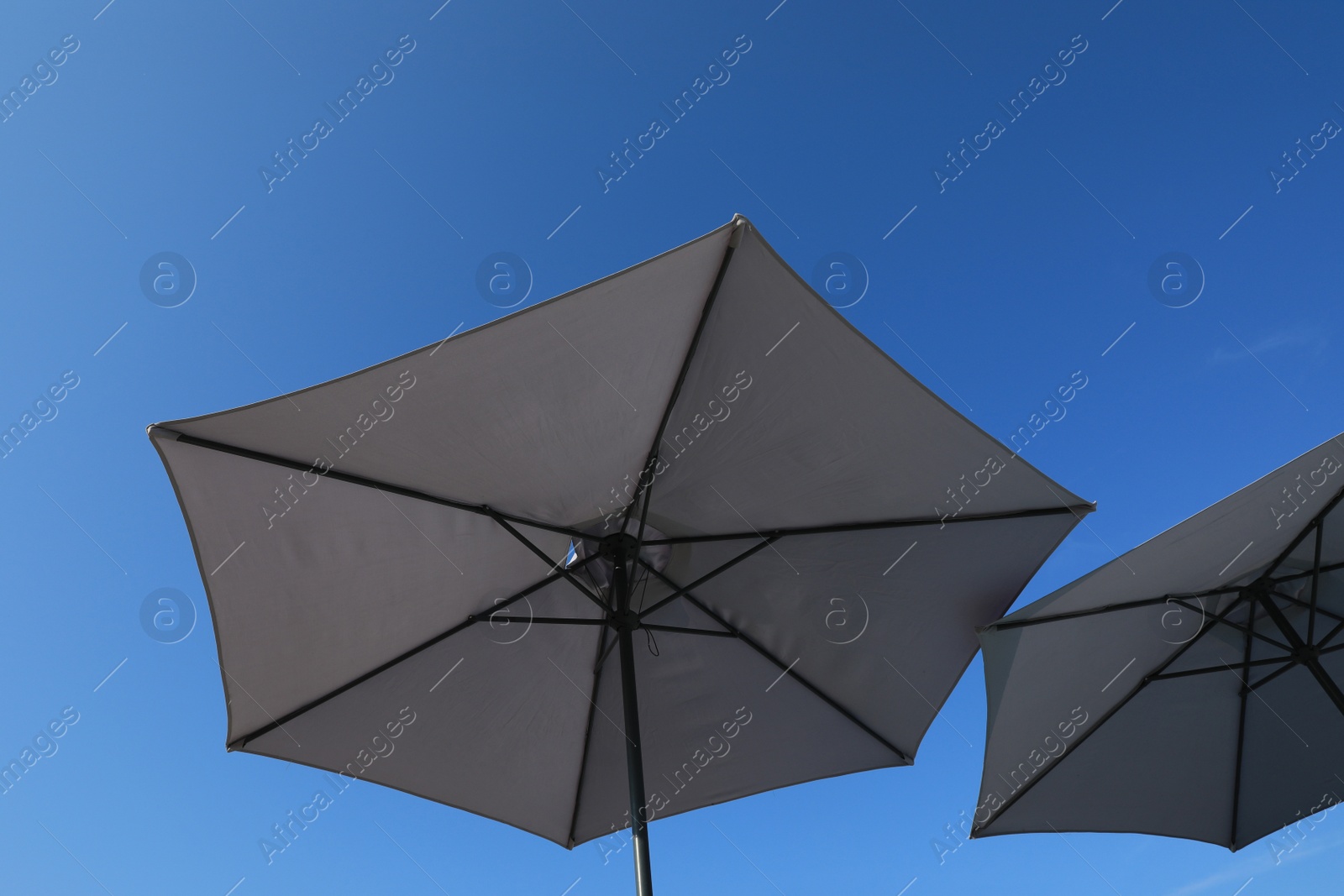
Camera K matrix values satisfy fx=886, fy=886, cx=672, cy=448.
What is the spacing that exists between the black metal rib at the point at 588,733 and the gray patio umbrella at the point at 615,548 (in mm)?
18

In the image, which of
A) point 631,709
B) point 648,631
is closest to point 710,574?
point 648,631

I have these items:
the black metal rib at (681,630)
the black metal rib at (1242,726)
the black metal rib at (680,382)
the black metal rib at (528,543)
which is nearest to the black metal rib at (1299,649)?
the black metal rib at (1242,726)

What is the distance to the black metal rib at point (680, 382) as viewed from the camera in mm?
4043

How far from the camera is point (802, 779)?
6637 mm

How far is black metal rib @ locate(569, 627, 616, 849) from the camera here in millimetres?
6195

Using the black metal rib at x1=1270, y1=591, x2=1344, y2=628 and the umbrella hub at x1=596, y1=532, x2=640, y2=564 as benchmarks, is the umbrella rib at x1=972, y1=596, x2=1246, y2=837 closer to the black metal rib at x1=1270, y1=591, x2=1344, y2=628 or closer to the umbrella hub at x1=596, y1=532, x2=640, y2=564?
the black metal rib at x1=1270, y1=591, x2=1344, y2=628

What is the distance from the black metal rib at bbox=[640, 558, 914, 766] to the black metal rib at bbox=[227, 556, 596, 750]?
2.52 ft

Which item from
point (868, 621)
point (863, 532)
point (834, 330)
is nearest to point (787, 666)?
point (868, 621)

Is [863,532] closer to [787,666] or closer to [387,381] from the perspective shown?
[787,666]

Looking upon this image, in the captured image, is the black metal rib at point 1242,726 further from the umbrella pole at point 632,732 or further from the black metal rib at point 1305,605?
the umbrella pole at point 632,732

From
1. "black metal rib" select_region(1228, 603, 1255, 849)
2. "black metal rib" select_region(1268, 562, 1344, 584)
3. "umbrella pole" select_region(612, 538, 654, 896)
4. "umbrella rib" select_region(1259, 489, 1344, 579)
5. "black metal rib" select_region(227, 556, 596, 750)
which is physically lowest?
"black metal rib" select_region(1228, 603, 1255, 849)

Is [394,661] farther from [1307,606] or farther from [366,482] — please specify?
[1307,606]

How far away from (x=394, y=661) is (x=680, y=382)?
2.64m

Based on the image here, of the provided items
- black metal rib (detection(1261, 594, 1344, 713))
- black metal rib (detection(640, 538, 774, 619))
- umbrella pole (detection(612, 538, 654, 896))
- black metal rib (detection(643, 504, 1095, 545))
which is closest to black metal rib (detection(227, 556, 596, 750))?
umbrella pole (detection(612, 538, 654, 896))
